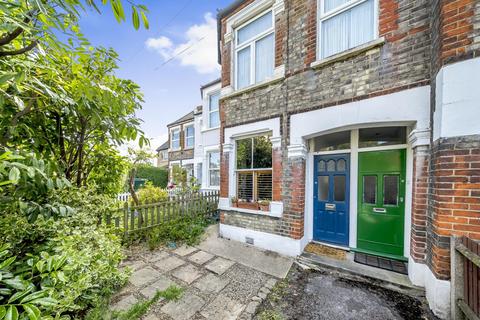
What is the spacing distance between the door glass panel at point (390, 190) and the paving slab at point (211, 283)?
3623 millimetres

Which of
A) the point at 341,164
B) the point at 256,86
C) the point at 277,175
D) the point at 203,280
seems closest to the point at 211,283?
the point at 203,280

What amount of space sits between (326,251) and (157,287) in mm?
3545

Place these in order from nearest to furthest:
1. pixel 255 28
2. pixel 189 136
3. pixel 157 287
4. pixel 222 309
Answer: pixel 222 309, pixel 157 287, pixel 255 28, pixel 189 136

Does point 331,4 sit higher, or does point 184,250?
point 331,4

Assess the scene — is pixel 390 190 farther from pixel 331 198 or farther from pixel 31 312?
pixel 31 312

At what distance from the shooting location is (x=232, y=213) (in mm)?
5566

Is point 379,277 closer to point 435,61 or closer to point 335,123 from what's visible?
point 335,123

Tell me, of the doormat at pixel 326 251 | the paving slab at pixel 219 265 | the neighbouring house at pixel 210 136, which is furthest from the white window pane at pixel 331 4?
the neighbouring house at pixel 210 136

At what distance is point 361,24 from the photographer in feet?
12.9

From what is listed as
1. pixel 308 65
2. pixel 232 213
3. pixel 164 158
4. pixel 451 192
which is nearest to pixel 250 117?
pixel 308 65

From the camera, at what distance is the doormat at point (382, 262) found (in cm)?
370

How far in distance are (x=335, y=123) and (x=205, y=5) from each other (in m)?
5.12

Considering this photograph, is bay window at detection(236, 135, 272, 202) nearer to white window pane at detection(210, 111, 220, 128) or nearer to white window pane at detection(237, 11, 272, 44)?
white window pane at detection(237, 11, 272, 44)

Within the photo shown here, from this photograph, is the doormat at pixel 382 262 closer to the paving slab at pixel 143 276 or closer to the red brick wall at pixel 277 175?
the red brick wall at pixel 277 175
